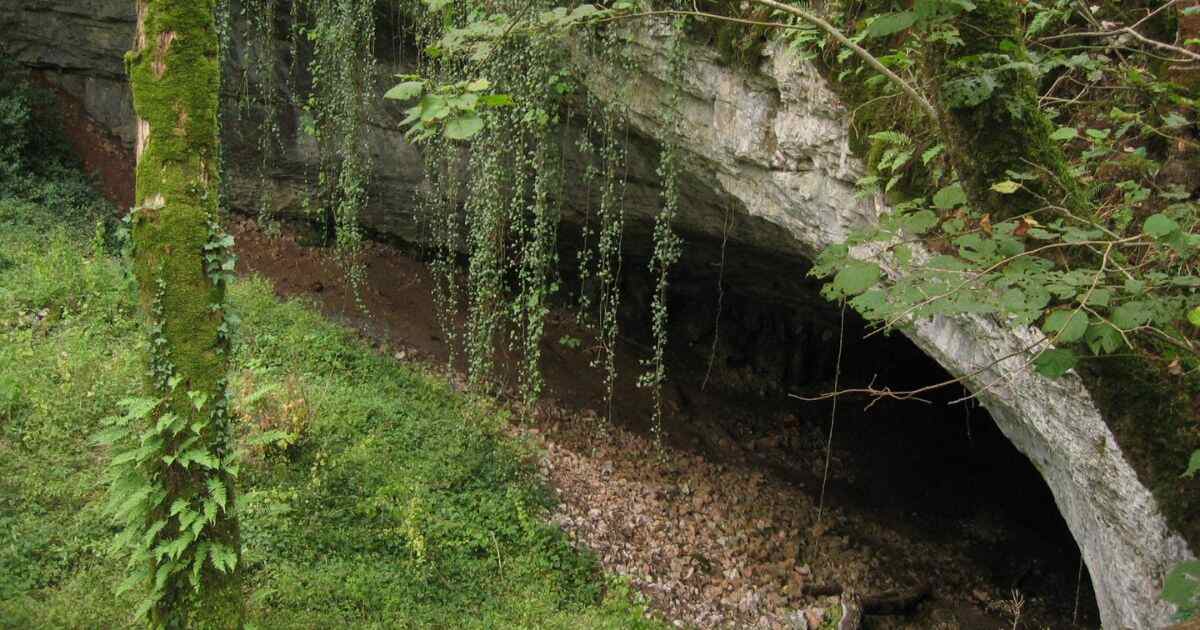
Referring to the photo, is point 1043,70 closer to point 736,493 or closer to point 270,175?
point 736,493

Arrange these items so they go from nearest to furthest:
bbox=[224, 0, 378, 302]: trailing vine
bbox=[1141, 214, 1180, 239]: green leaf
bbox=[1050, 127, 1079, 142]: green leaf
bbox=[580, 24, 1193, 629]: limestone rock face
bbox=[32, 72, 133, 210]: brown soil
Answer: bbox=[1141, 214, 1180, 239]: green leaf
bbox=[1050, 127, 1079, 142]: green leaf
bbox=[580, 24, 1193, 629]: limestone rock face
bbox=[224, 0, 378, 302]: trailing vine
bbox=[32, 72, 133, 210]: brown soil

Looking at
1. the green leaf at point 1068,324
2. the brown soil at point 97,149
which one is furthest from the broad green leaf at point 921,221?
the brown soil at point 97,149

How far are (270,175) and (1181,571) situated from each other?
31.0 ft

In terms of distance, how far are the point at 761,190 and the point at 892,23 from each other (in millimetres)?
3694

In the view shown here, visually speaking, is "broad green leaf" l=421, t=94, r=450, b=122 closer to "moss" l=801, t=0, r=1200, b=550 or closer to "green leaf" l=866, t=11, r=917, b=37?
"green leaf" l=866, t=11, r=917, b=37

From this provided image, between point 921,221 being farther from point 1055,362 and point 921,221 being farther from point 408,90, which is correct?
point 408,90

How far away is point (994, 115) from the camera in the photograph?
222 cm

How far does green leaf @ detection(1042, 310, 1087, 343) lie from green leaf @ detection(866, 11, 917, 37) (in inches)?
31.3

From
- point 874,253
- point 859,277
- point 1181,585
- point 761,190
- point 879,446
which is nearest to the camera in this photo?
point 859,277

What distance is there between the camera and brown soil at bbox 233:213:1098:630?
19.7 ft

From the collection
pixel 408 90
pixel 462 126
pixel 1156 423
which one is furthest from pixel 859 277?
pixel 1156 423

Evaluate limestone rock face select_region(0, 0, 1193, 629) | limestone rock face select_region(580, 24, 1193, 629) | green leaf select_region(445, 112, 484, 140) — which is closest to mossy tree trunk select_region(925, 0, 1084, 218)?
limestone rock face select_region(580, 24, 1193, 629)

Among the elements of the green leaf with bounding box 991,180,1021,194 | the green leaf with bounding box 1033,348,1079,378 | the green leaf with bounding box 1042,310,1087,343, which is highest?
the green leaf with bounding box 991,180,1021,194

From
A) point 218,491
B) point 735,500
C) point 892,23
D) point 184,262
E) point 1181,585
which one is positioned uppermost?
point 892,23
